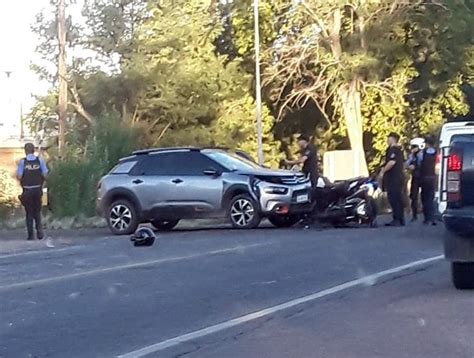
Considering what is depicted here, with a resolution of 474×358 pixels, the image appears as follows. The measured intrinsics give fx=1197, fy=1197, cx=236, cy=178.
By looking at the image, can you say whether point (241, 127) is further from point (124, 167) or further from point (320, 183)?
point (320, 183)

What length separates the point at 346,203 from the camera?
914 inches

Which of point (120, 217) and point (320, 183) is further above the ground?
point (320, 183)

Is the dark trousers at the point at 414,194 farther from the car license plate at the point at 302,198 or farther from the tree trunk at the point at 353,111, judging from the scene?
the tree trunk at the point at 353,111

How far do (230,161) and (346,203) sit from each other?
2545mm

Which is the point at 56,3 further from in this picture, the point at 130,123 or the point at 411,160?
the point at 411,160

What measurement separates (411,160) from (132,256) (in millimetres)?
9026

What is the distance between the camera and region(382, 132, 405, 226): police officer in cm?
2322

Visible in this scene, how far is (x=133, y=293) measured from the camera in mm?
13273

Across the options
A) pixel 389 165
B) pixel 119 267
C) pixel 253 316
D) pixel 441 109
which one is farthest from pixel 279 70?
pixel 253 316

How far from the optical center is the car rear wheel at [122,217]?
2402 centimetres

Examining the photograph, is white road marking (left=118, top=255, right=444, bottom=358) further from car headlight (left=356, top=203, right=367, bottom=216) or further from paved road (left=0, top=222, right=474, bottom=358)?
car headlight (left=356, top=203, right=367, bottom=216)

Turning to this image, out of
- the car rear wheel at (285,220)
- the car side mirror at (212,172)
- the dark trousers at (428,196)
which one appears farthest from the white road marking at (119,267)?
the dark trousers at (428,196)

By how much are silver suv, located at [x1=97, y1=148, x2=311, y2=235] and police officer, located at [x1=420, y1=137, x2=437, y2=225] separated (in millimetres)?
2282

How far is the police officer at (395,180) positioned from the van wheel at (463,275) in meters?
10.5
